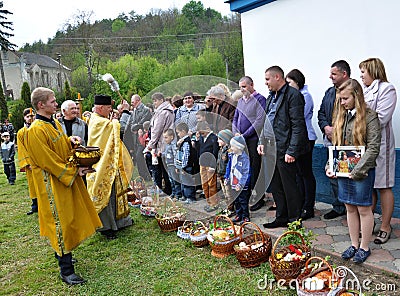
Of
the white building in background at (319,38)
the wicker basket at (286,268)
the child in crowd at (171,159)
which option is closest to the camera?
the wicker basket at (286,268)

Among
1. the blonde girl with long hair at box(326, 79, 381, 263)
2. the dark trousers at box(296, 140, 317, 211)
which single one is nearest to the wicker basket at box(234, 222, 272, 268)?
the blonde girl with long hair at box(326, 79, 381, 263)

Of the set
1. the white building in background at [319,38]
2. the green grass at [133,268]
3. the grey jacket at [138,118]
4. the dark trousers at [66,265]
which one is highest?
the white building in background at [319,38]

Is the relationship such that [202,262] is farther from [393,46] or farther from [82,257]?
[393,46]

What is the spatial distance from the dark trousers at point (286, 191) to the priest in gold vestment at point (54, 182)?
2.13m

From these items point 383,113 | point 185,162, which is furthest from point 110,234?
point 383,113

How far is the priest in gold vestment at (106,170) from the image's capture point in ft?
15.5

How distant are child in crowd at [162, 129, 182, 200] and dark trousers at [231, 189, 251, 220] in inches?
53.9

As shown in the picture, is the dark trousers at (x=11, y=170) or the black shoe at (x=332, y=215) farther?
the dark trousers at (x=11, y=170)

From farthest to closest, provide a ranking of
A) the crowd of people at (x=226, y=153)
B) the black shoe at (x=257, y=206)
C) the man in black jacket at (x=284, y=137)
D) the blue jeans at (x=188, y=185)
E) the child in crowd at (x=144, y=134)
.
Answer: the child in crowd at (x=144, y=134) → the blue jeans at (x=188, y=185) → the black shoe at (x=257, y=206) → the man in black jacket at (x=284, y=137) → the crowd of people at (x=226, y=153)

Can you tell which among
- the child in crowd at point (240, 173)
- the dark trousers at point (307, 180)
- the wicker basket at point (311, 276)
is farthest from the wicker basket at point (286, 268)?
the dark trousers at point (307, 180)

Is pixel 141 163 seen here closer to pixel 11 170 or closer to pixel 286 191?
pixel 286 191

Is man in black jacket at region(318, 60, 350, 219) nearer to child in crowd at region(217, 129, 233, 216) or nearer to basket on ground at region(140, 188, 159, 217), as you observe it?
child in crowd at region(217, 129, 233, 216)

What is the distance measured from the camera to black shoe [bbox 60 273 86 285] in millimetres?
3742

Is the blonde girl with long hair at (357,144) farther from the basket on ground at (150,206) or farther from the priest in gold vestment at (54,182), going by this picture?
the basket on ground at (150,206)
